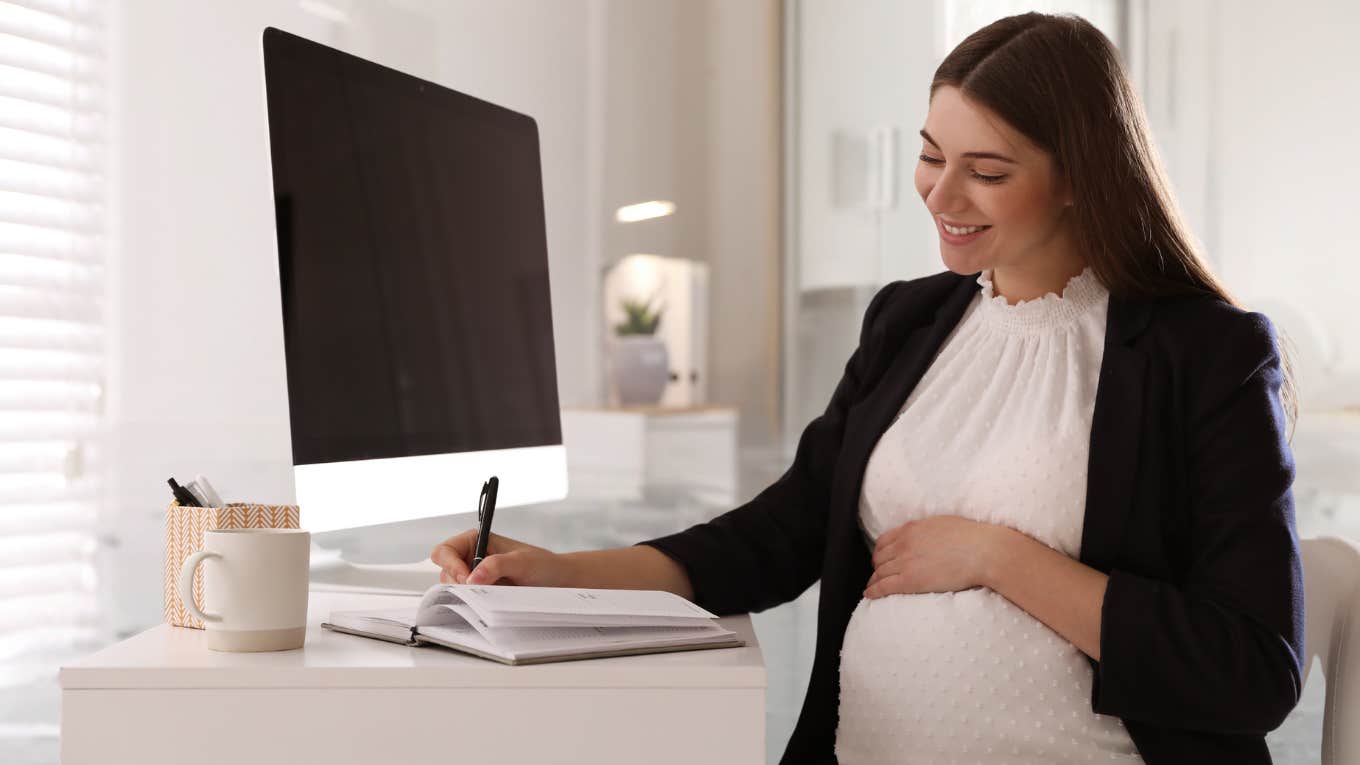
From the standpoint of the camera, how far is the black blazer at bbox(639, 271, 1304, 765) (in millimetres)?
1014

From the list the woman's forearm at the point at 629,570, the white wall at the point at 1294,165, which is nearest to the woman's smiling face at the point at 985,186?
the woman's forearm at the point at 629,570

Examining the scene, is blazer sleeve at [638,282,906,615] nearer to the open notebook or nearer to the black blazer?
the black blazer

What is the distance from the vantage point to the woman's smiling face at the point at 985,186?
3.86 ft

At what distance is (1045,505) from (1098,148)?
341 mm

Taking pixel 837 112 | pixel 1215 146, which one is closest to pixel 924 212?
pixel 837 112

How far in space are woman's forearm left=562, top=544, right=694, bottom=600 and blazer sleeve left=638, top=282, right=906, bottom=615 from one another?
12mm

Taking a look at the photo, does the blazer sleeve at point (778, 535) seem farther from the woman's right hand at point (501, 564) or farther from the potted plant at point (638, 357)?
the potted plant at point (638, 357)

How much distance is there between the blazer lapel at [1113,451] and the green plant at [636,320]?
171 cm

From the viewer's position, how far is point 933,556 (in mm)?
1139

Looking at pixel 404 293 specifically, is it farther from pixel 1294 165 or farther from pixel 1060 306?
pixel 1294 165

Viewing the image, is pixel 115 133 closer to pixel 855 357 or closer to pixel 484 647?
pixel 855 357

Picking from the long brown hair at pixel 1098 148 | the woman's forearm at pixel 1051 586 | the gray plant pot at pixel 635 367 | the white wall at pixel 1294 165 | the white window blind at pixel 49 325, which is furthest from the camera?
the gray plant pot at pixel 635 367

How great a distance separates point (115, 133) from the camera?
7.35 ft

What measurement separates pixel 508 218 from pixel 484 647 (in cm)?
69
